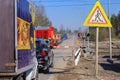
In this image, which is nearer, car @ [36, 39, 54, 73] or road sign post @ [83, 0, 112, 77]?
road sign post @ [83, 0, 112, 77]

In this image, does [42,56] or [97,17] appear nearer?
[97,17]

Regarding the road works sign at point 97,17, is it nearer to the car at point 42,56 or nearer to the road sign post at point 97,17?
the road sign post at point 97,17

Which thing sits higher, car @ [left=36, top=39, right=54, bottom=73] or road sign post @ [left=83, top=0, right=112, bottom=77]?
road sign post @ [left=83, top=0, right=112, bottom=77]

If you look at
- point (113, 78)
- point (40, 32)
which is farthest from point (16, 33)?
point (40, 32)

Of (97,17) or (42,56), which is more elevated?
(97,17)

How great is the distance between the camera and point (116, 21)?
157000mm

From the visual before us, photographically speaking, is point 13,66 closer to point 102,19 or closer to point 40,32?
point 102,19

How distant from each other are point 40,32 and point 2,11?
3953 centimetres

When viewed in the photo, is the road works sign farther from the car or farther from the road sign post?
the car

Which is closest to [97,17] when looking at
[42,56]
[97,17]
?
[97,17]

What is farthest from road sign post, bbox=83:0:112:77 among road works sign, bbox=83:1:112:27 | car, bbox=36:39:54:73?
car, bbox=36:39:54:73

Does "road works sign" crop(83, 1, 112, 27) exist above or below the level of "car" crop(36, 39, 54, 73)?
above

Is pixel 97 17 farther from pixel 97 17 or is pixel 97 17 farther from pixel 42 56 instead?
pixel 42 56

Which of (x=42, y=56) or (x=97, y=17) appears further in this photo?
(x=42, y=56)
